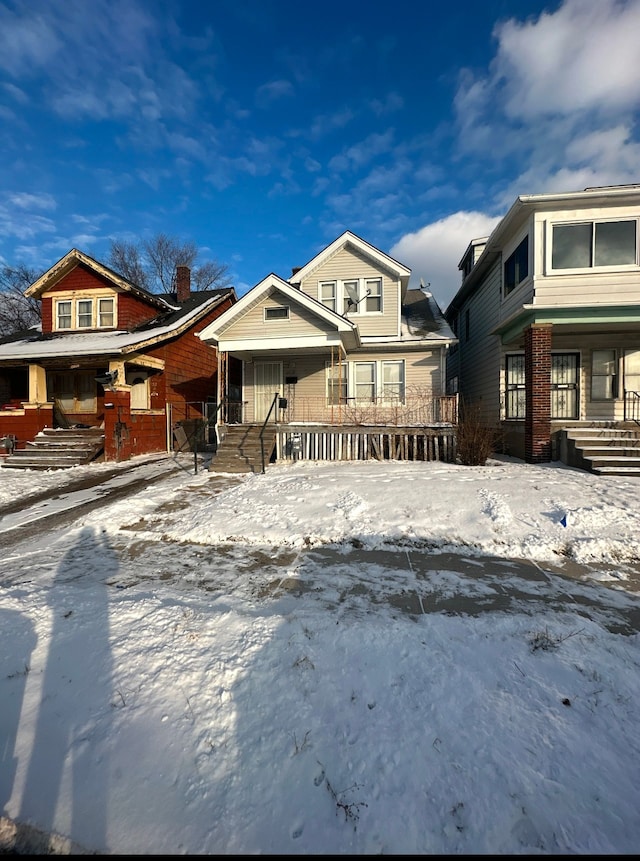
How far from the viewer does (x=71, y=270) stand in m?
17.0

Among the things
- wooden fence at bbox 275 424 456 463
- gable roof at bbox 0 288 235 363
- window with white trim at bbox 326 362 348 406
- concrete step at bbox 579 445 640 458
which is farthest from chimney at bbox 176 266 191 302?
concrete step at bbox 579 445 640 458

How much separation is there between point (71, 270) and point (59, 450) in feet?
30.1

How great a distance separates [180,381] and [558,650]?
16.2 meters

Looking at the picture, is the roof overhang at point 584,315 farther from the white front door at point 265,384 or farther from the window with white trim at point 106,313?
the window with white trim at point 106,313

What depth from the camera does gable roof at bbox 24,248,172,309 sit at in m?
16.5

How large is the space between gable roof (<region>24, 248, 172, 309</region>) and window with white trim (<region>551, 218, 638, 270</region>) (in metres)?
16.0

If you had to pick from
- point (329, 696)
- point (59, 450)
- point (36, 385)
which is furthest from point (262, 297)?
point (329, 696)

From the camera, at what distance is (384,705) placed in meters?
2.40

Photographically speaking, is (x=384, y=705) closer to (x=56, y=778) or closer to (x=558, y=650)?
(x=558, y=650)

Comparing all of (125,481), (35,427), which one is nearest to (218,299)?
(35,427)

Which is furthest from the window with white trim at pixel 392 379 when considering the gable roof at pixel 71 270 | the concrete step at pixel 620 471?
the gable roof at pixel 71 270

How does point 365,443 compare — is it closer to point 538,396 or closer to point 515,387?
point 538,396

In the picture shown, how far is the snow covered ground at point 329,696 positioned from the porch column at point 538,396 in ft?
18.1

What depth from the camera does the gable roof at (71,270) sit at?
1647 cm
